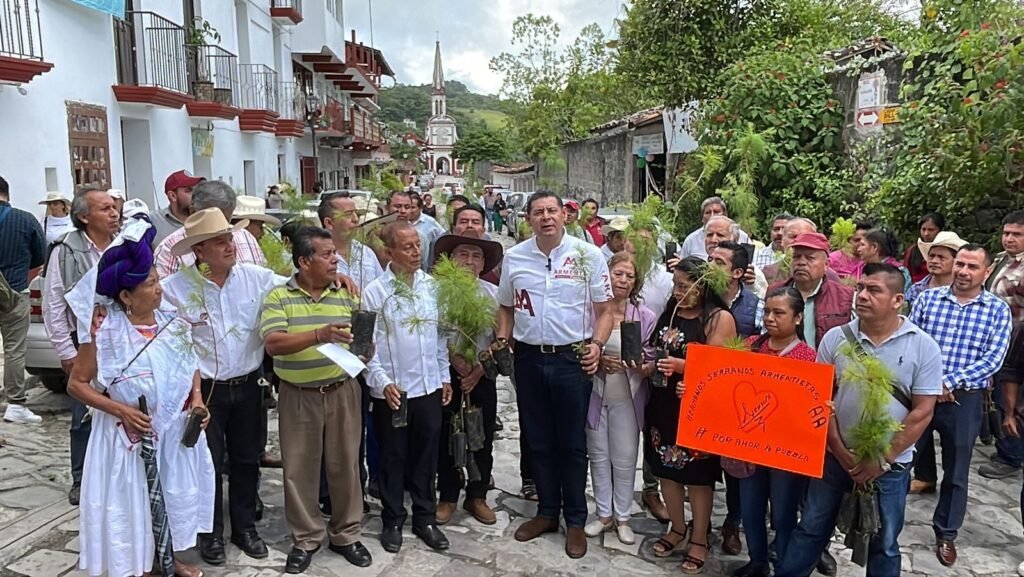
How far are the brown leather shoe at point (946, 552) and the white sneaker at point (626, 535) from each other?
63.4 inches

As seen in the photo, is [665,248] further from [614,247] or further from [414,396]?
Result: [414,396]

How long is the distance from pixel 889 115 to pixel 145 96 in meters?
9.70

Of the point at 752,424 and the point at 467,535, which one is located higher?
the point at 752,424

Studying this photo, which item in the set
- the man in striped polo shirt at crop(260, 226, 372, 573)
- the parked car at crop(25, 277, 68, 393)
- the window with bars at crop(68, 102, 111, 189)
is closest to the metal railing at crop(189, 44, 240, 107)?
the window with bars at crop(68, 102, 111, 189)

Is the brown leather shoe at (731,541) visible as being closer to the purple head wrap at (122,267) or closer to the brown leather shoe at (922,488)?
the brown leather shoe at (922,488)

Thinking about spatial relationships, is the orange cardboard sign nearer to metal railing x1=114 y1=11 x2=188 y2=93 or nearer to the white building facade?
the white building facade

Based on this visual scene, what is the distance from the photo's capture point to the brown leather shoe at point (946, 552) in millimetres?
3959

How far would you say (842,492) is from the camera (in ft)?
10.6

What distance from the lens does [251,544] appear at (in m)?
3.87

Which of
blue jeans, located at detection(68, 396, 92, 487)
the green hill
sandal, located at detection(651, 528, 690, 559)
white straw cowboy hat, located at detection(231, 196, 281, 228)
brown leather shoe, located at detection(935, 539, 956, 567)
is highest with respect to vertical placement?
the green hill

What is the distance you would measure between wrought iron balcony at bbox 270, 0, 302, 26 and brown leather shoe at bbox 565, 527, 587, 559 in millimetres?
18352

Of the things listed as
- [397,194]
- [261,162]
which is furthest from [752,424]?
[261,162]

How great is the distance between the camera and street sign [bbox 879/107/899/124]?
7.78 m

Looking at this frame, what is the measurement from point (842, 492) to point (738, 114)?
674 centimetres
